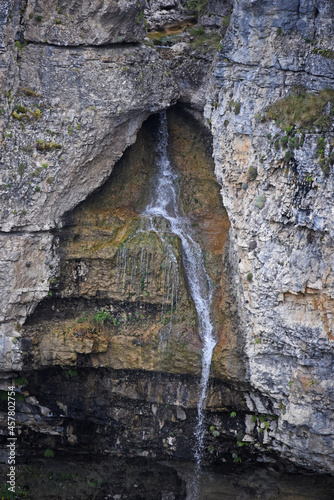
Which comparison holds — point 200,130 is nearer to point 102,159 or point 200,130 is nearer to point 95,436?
point 102,159

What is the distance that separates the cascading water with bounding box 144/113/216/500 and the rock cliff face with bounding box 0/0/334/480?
0.32 metres

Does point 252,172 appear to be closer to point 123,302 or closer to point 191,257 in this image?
point 191,257

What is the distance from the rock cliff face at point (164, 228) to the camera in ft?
53.3

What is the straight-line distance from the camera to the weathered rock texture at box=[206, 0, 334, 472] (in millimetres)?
15711

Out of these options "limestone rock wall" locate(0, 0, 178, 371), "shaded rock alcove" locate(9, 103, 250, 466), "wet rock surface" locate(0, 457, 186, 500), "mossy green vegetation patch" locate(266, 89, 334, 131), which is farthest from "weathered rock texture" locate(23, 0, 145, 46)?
"wet rock surface" locate(0, 457, 186, 500)

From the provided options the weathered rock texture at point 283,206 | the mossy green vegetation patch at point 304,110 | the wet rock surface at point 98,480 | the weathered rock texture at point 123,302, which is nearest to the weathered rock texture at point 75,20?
the weathered rock texture at point 283,206

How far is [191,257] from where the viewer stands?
2012 centimetres

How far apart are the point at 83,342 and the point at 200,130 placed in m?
9.49

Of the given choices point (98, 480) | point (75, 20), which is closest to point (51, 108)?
point (75, 20)

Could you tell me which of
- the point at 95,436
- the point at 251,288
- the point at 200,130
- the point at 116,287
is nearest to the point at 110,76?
the point at 200,130

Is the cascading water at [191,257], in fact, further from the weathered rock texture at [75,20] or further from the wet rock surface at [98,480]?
the weathered rock texture at [75,20]

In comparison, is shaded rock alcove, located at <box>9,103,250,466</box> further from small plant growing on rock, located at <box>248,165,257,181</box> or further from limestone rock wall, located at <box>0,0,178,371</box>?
small plant growing on rock, located at <box>248,165,257,181</box>

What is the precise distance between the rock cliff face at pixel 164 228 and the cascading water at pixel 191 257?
1.04 feet

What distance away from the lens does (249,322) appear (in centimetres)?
1820
